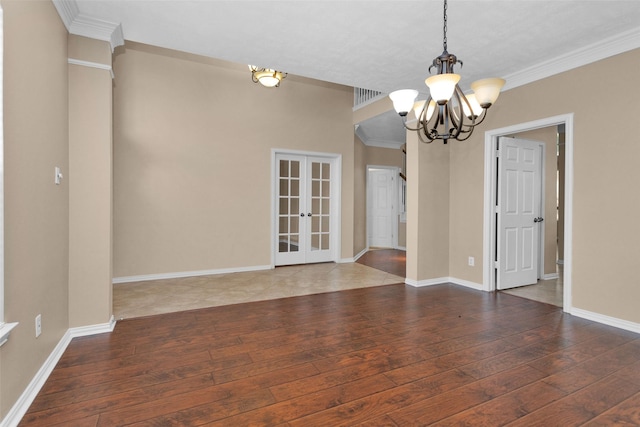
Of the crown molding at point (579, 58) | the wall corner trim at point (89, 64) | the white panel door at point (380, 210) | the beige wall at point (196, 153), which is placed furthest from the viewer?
the white panel door at point (380, 210)

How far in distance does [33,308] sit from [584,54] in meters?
4.81

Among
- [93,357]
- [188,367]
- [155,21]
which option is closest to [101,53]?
[155,21]

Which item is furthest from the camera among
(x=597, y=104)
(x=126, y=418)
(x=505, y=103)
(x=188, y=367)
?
(x=505, y=103)

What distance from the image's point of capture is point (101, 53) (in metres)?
2.86

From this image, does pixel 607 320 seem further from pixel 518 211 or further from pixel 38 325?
pixel 38 325

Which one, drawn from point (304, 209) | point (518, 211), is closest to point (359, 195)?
point (304, 209)

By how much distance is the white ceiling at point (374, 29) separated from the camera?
101 inches

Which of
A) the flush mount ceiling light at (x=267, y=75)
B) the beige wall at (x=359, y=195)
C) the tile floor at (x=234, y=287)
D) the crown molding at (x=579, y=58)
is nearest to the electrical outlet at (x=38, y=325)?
the tile floor at (x=234, y=287)

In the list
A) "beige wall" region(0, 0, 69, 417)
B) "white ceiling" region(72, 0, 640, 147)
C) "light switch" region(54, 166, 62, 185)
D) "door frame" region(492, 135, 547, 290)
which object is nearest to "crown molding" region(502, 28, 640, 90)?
"white ceiling" region(72, 0, 640, 147)

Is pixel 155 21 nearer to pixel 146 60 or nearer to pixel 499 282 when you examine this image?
pixel 146 60

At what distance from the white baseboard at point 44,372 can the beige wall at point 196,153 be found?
1.92 meters

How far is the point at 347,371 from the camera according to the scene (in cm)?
228

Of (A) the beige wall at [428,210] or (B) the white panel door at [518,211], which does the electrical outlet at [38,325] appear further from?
(B) the white panel door at [518,211]

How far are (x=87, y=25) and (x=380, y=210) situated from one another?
23.1 ft
